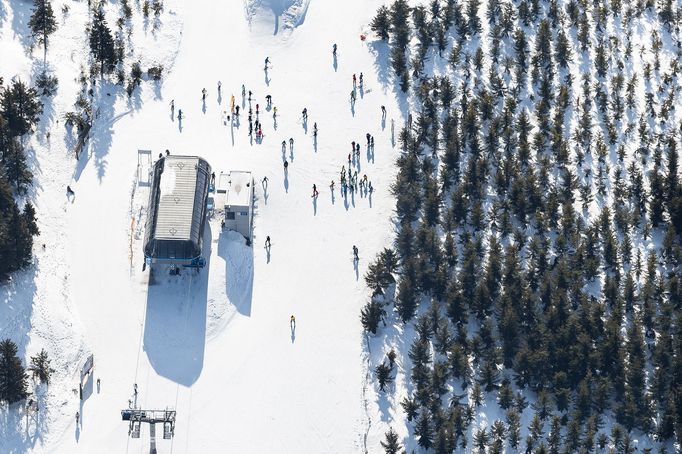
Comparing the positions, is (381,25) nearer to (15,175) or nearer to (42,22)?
(42,22)

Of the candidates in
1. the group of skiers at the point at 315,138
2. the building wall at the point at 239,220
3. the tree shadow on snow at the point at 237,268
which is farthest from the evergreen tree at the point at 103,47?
the tree shadow on snow at the point at 237,268

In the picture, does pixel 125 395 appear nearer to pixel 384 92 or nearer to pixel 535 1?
pixel 384 92

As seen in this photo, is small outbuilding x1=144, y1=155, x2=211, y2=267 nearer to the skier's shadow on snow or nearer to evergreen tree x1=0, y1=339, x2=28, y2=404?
the skier's shadow on snow

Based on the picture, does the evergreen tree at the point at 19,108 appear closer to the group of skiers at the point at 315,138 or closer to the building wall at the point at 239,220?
the group of skiers at the point at 315,138

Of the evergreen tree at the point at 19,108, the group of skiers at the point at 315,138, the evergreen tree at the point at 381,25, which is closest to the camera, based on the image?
the evergreen tree at the point at 19,108

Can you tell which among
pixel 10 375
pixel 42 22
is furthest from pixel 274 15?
pixel 10 375

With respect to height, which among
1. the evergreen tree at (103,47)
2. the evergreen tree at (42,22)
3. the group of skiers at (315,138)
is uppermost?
the evergreen tree at (42,22)
